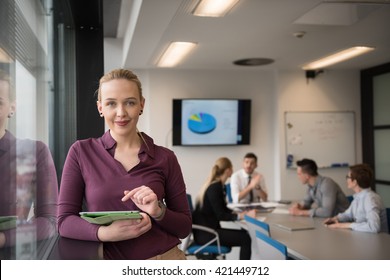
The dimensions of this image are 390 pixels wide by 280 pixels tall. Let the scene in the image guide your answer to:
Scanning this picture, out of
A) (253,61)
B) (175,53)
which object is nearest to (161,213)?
(175,53)

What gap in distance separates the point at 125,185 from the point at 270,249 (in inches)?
54.9

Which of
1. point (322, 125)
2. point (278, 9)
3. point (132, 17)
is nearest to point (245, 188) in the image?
point (322, 125)

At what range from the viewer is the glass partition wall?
1.15 m

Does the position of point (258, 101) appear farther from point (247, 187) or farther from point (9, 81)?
point (9, 81)

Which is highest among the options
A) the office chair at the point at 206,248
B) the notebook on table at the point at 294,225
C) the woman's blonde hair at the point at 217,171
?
the woman's blonde hair at the point at 217,171

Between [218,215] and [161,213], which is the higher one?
[161,213]

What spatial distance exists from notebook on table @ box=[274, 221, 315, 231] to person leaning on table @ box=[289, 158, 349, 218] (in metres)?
0.42

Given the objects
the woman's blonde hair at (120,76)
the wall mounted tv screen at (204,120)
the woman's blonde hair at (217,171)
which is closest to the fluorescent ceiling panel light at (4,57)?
the woman's blonde hair at (120,76)

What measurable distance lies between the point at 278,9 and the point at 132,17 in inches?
39.5

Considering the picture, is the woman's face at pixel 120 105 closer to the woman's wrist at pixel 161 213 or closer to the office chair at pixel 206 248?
the woman's wrist at pixel 161 213

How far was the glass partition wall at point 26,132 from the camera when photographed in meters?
1.15

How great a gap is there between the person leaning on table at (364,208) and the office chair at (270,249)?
0.93 metres

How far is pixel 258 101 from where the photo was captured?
2898mm
